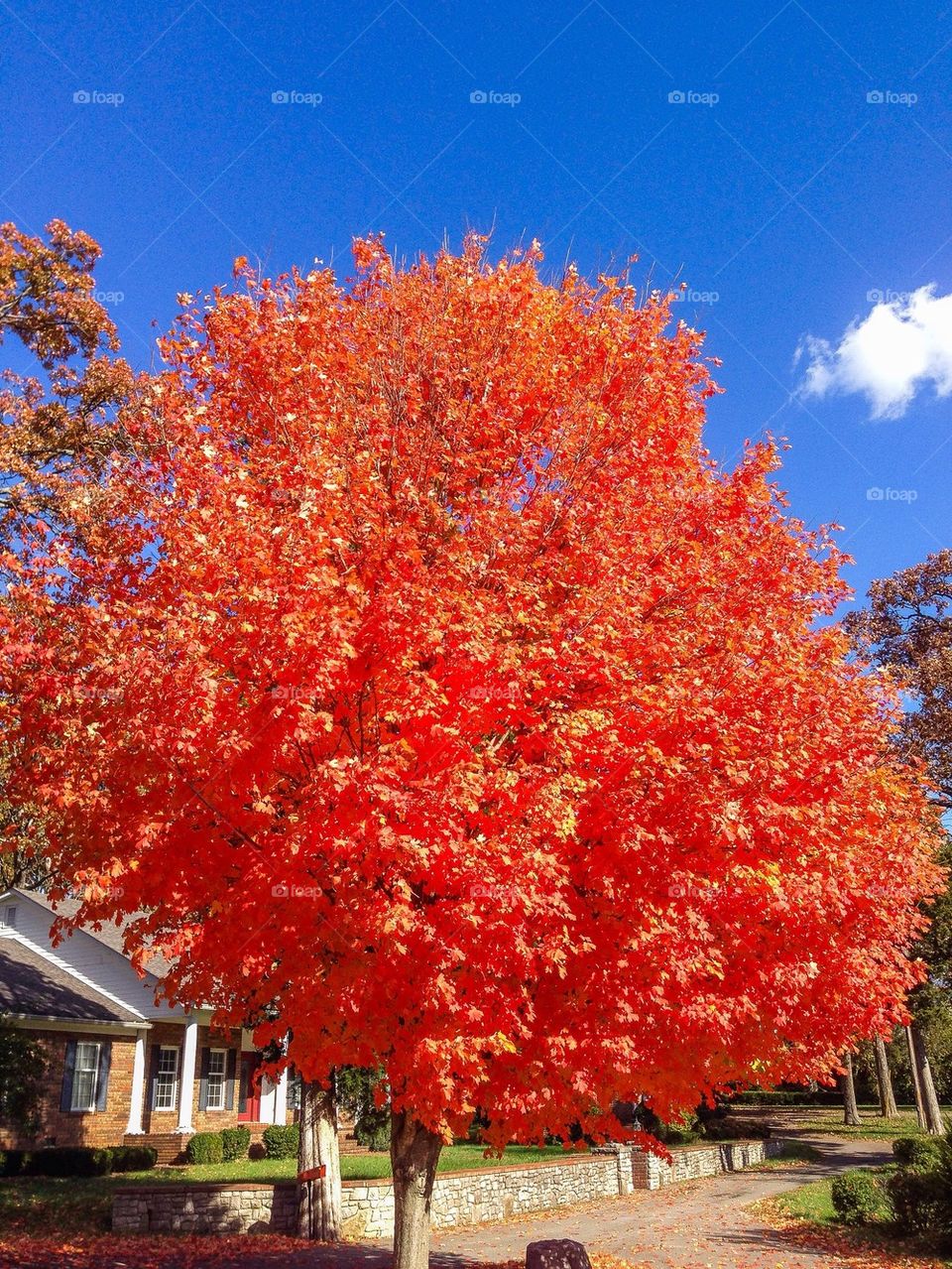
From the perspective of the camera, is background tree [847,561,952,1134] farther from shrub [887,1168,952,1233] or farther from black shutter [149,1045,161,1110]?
black shutter [149,1045,161,1110]

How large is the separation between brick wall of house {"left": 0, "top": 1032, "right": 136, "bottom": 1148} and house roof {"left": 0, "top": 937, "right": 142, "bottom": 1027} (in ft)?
2.44

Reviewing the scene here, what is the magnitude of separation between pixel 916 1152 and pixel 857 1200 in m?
4.40

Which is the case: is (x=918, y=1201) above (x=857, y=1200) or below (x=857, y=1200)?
above

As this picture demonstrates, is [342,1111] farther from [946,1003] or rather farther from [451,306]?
[451,306]

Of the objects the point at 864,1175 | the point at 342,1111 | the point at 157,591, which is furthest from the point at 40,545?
the point at 342,1111

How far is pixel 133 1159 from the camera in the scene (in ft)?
84.0

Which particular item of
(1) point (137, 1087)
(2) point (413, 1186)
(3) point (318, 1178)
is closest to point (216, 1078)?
(1) point (137, 1087)

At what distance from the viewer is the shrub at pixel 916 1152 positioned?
20.4 meters

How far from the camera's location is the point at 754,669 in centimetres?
995

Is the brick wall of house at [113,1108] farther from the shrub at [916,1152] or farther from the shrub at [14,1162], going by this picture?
the shrub at [916,1152]

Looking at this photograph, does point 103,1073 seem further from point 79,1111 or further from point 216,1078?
point 216,1078

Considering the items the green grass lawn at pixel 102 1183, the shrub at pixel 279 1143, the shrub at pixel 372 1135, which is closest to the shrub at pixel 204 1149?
the green grass lawn at pixel 102 1183

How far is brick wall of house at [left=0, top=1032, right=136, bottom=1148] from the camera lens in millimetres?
25250

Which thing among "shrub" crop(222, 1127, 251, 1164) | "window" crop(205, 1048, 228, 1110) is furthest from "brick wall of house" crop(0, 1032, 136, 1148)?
"window" crop(205, 1048, 228, 1110)
